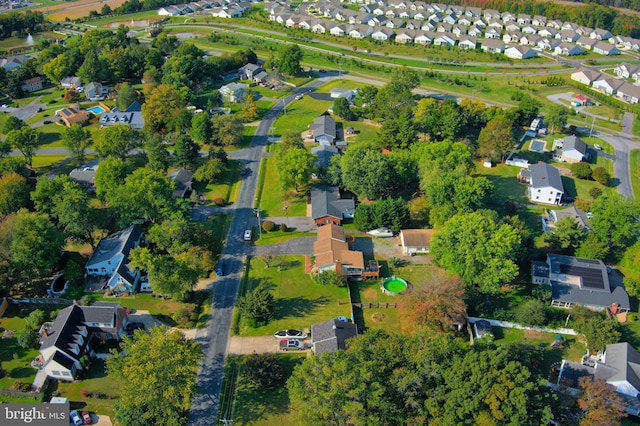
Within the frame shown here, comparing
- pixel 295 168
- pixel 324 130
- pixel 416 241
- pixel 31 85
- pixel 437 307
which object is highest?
pixel 31 85

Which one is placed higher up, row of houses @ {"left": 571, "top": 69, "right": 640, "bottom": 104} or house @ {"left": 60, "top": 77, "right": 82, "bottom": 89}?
row of houses @ {"left": 571, "top": 69, "right": 640, "bottom": 104}

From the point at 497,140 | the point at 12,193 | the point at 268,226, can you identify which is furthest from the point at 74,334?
the point at 497,140

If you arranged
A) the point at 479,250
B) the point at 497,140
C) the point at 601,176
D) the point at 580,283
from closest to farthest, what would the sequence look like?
1. the point at 479,250
2. the point at 580,283
3. the point at 601,176
4. the point at 497,140

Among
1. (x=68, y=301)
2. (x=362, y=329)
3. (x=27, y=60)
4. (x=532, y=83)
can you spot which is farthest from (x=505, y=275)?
(x=27, y=60)

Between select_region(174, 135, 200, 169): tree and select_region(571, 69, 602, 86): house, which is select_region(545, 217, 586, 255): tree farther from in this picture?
select_region(571, 69, 602, 86): house

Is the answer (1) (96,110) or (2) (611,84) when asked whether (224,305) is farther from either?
(2) (611,84)

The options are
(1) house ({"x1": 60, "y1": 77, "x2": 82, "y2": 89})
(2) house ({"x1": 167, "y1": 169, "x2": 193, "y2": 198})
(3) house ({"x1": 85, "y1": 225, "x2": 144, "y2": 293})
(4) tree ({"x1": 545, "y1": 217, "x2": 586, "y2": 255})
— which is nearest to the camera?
(3) house ({"x1": 85, "y1": 225, "x2": 144, "y2": 293})

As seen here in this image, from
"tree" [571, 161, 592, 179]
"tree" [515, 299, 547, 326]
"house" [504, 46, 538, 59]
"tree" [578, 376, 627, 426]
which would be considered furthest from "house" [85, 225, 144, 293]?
"house" [504, 46, 538, 59]
